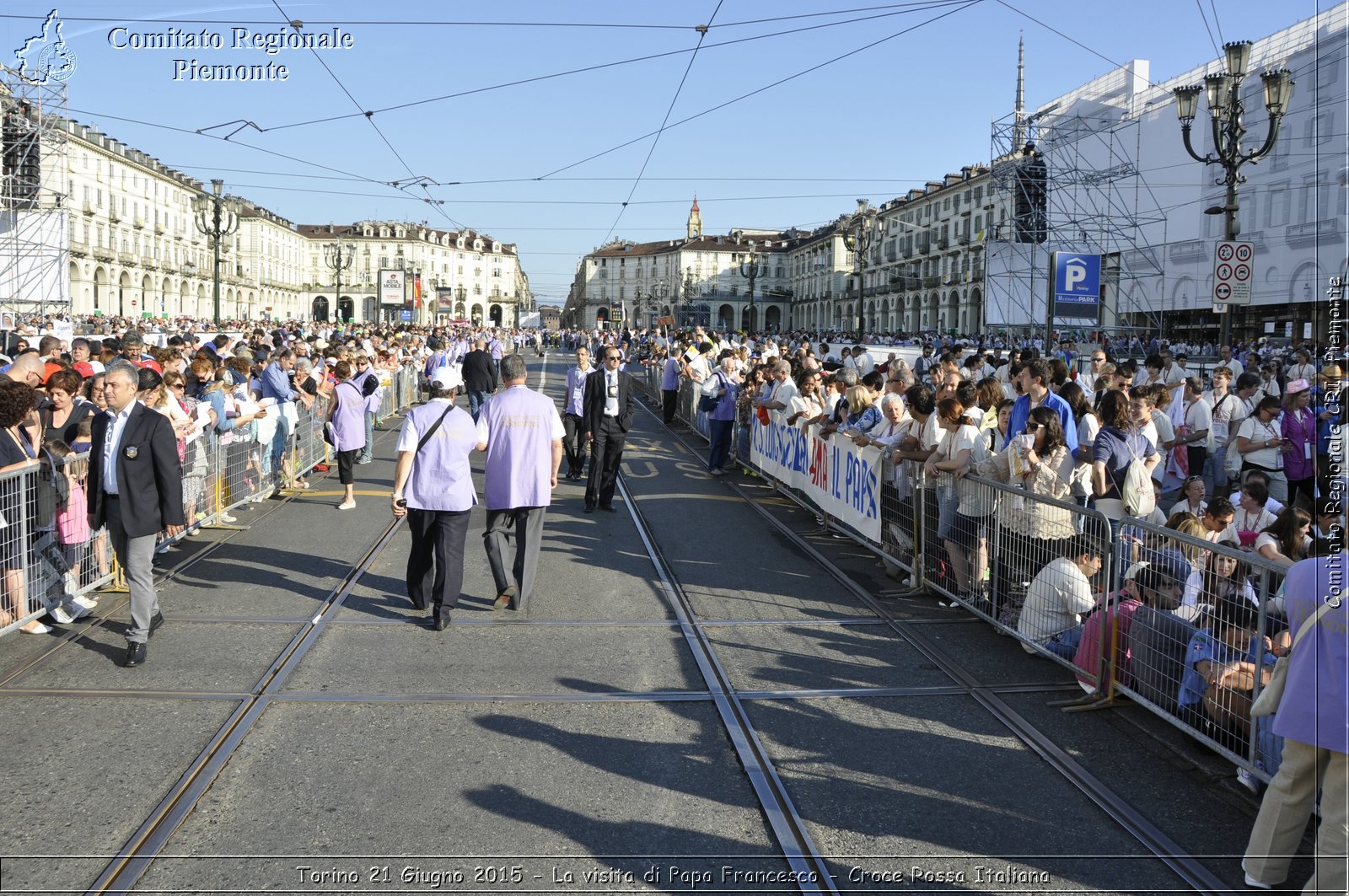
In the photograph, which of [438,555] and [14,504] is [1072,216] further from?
[14,504]

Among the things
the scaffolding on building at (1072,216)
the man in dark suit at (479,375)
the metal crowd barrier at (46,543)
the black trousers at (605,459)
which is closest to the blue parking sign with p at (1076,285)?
the scaffolding on building at (1072,216)

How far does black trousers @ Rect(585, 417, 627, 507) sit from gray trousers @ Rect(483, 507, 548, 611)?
4.33 meters

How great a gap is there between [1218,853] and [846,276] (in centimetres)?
11133

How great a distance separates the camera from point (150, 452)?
6594 mm

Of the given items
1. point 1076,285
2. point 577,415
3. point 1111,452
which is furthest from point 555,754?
point 1076,285

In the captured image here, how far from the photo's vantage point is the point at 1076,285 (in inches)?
1087

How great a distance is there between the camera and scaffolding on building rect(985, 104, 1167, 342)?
1437 inches

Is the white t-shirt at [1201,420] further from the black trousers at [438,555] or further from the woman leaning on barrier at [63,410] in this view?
the woman leaning on barrier at [63,410]

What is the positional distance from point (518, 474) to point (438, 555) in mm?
899

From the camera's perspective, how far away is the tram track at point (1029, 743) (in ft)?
13.4

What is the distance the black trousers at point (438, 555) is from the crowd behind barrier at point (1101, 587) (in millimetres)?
3723

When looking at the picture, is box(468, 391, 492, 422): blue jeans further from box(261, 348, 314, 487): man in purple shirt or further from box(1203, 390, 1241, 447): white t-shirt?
box(1203, 390, 1241, 447): white t-shirt

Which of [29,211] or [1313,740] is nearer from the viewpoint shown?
[1313,740]

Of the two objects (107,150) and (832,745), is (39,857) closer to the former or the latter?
(832,745)
